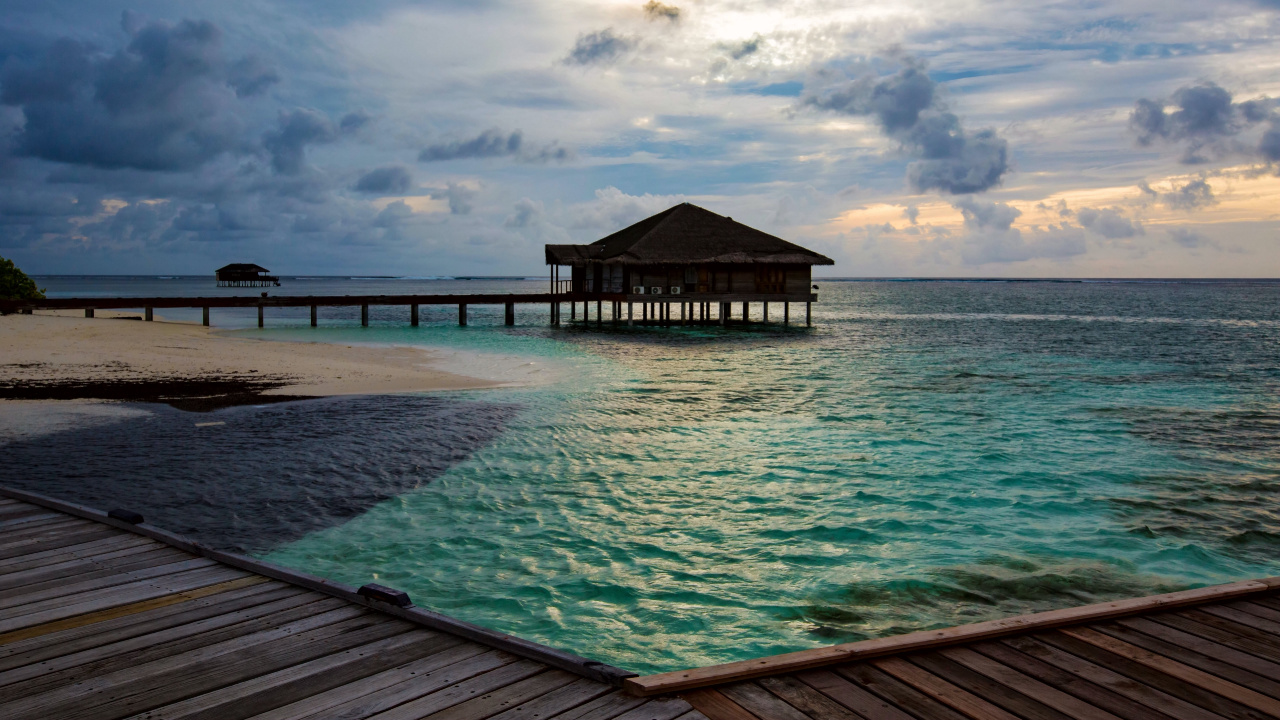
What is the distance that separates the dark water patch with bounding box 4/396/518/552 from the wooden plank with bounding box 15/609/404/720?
15.9ft

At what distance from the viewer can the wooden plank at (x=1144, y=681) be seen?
132 inches

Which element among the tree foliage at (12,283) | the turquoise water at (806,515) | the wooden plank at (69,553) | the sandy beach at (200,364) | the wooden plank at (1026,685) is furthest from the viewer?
the tree foliage at (12,283)

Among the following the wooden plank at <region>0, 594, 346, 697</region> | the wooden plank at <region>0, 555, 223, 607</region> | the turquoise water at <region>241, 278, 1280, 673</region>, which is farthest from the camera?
the turquoise water at <region>241, 278, 1280, 673</region>

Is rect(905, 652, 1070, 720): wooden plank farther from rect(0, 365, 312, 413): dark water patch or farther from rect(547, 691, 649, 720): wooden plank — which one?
rect(0, 365, 312, 413): dark water patch

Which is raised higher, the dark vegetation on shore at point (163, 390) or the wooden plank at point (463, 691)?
the wooden plank at point (463, 691)

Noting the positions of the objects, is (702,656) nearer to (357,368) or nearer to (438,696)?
(438,696)

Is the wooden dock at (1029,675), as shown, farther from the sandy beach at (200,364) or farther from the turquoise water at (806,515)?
the sandy beach at (200,364)

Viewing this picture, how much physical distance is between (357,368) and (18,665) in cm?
2063

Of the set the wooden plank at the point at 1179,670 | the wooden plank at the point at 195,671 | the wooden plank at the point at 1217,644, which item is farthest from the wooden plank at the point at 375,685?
the wooden plank at the point at 1217,644

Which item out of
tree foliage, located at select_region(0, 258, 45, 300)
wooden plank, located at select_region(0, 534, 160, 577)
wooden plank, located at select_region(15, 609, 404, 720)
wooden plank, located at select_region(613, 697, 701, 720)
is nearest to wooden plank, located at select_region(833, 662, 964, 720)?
wooden plank, located at select_region(613, 697, 701, 720)

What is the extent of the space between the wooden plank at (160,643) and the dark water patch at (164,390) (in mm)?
13437

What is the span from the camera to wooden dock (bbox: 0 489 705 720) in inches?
126

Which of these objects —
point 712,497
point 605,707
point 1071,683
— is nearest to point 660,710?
point 605,707

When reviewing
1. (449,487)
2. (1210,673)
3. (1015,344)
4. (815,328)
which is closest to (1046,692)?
(1210,673)
